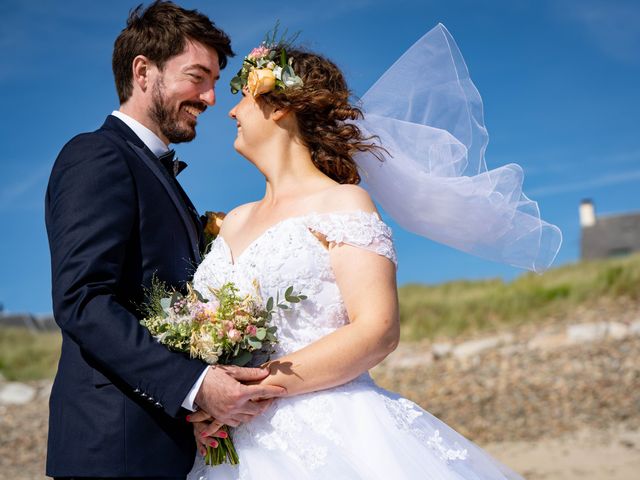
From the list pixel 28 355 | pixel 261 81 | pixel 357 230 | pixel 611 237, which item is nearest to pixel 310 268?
pixel 357 230

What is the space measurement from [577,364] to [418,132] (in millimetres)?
8945

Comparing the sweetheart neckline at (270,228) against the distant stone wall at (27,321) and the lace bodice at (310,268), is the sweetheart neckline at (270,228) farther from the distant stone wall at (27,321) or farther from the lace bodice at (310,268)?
the distant stone wall at (27,321)

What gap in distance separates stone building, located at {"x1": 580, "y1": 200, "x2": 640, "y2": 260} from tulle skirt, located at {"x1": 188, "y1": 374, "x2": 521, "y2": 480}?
3211 cm

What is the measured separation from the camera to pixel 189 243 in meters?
3.50

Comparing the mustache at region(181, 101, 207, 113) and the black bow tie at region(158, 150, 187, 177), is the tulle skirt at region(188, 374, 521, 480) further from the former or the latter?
the mustache at region(181, 101, 207, 113)

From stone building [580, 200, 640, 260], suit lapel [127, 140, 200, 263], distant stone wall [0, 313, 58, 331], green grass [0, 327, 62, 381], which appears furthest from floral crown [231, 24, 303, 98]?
stone building [580, 200, 640, 260]

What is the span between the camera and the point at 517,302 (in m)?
16.1

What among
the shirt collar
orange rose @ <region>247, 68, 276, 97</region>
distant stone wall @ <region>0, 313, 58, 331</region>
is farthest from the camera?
distant stone wall @ <region>0, 313, 58, 331</region>

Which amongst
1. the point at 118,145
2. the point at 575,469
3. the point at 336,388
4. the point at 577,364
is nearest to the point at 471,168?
the point at 336,388

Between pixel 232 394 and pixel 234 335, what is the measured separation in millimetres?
216

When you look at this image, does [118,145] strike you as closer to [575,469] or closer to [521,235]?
[521,235]

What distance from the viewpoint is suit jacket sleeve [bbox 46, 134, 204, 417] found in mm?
2900

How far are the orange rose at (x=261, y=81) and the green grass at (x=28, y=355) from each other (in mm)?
15500

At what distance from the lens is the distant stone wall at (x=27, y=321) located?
25578 mm
